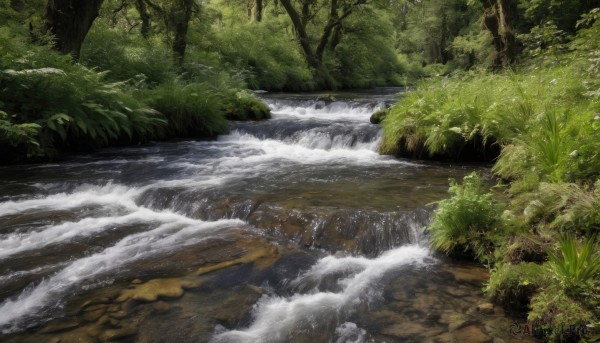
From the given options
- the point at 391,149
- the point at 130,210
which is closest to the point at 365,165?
the point at 391,149

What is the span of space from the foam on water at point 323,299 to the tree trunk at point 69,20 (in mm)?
9512

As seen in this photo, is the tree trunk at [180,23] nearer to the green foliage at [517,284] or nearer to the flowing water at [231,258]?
the flowing water at [231,258]

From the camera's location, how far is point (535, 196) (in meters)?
4.54

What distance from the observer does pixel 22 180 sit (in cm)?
733

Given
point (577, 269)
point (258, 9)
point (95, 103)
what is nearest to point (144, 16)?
point (95, 103)

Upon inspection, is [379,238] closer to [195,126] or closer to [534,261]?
[534,261]

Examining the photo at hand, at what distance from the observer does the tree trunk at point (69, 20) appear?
10.3m

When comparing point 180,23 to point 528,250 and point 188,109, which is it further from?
point 528,250

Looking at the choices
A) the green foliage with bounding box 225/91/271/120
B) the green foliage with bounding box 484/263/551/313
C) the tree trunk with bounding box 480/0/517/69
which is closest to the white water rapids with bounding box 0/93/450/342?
the green foliage with bounding box 484/263/551/313

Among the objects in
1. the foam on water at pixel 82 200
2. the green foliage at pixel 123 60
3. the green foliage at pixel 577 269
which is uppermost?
the green foliage at pixel 123 60

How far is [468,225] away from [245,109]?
10505mm

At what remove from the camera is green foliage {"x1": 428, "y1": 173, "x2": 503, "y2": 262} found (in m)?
4.33

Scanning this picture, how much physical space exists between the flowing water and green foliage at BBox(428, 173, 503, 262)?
0.20 m

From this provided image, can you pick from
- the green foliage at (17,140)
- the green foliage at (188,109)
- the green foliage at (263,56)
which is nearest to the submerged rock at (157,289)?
the green foliage at (17,140)
